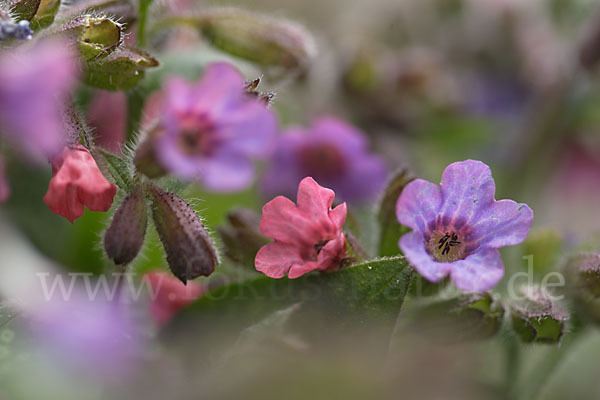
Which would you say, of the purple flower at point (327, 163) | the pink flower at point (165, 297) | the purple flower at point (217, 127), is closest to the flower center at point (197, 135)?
the purple flower at point (217, 127)

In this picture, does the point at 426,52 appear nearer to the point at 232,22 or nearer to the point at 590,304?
the point at 232,22

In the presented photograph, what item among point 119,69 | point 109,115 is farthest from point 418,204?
point 109,115

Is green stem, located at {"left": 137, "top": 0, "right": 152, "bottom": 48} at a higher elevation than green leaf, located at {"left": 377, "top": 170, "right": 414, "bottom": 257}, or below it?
higher

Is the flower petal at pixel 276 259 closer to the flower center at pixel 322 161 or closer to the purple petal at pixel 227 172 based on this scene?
the purple petal at pixel 227 172

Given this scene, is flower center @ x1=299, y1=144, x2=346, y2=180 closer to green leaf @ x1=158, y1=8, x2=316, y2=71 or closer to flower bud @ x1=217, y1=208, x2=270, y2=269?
green leaf @ x1=158, y1=8, x2=316, y2=71

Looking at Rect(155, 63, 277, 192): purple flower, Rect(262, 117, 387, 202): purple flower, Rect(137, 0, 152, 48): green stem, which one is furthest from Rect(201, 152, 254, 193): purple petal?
Rect(262, 117, 387, 202): purple flower

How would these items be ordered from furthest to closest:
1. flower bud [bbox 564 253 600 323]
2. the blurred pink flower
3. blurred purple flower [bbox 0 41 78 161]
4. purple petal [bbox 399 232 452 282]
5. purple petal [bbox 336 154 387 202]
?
purple petal [bbox 336 154 387 202] → the blurred pink flower → flower bud [bbox 564 253 600 323] → purple petal [bbox 399 232 452 282] → blurred purple flower [bbox 0 41 78 161]
